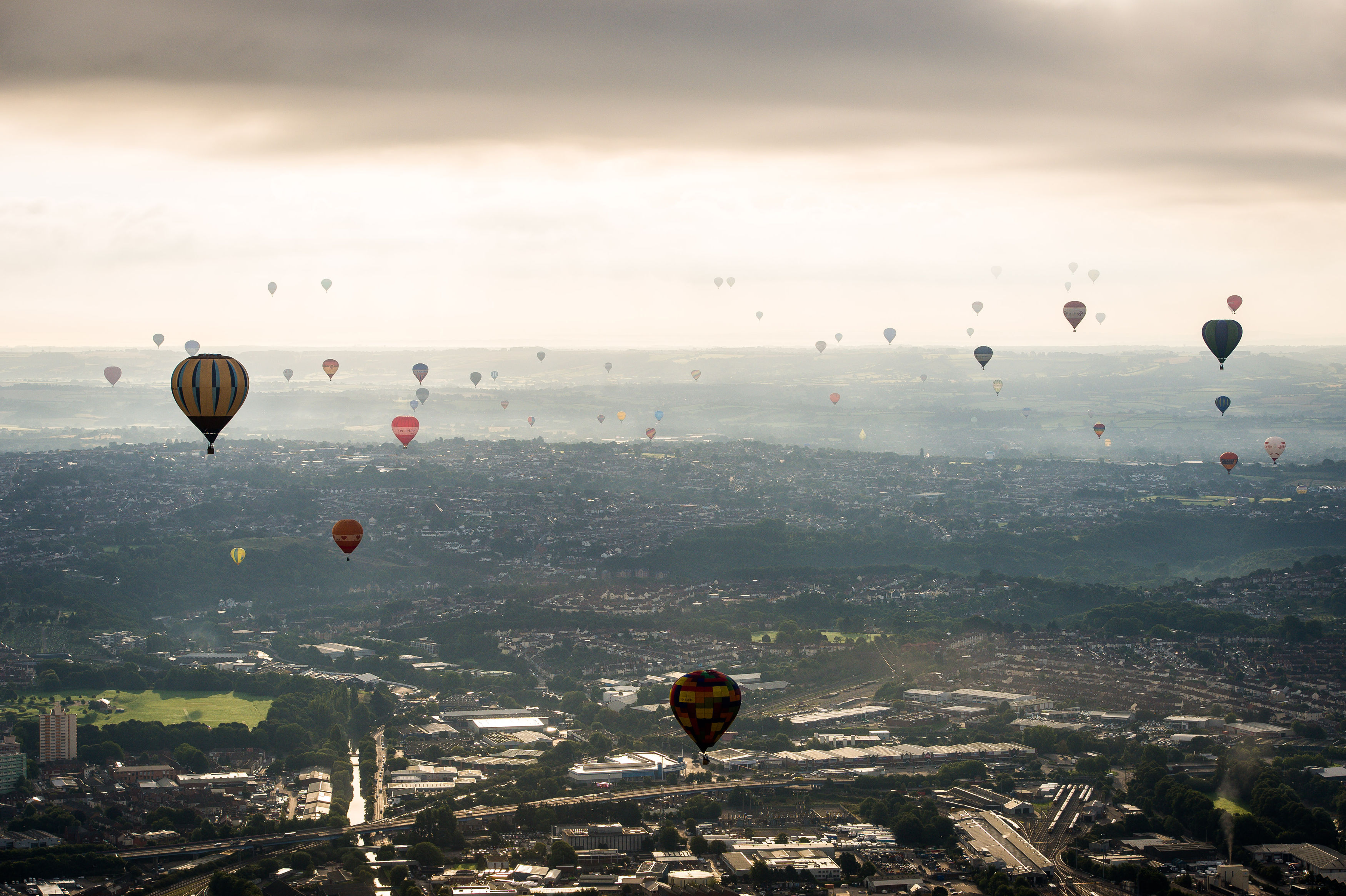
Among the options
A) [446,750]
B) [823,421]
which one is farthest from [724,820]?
[823,421]

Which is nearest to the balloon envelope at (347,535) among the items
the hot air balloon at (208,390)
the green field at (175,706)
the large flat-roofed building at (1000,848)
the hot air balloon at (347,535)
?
the hot air balloon at (347,535)

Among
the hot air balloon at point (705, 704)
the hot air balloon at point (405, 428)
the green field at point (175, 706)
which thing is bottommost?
the green field at point (175, 706)

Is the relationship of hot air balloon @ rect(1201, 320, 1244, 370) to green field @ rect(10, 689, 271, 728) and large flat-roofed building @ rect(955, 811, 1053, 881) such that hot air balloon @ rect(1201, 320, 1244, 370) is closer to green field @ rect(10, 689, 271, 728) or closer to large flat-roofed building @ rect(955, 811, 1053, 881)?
large flat-roofed building @ rect(955, 811, 1053, 881)

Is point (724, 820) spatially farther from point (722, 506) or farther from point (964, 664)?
point (722, 506)

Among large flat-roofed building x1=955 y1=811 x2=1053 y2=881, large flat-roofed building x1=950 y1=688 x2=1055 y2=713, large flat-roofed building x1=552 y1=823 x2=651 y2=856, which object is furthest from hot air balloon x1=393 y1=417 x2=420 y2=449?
large flat-roofed building x1=955 y1=811 x2=1053 y2=881

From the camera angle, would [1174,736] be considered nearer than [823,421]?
Yes

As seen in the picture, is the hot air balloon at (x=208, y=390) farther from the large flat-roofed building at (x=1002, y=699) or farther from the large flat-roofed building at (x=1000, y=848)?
the large flat-roofed building at (x=1002, y=699)
